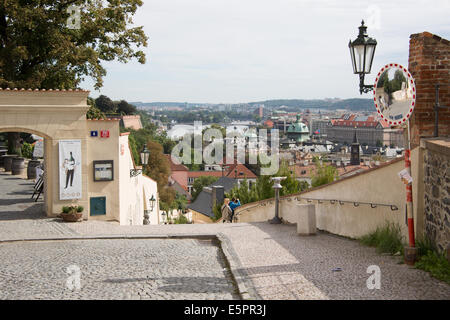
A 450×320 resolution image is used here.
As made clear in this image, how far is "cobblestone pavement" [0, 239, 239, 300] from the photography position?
7195 mm

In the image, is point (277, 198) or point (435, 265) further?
point (277, 198)

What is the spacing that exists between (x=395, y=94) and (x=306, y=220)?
4.62 meters

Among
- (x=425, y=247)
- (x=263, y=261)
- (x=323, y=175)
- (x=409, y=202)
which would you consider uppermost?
(x=409, y=202)

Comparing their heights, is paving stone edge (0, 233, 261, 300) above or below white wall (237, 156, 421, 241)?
below

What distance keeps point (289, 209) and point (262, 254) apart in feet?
19.5

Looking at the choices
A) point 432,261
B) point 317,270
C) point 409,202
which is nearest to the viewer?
point 432,261

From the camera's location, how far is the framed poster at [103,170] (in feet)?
Result: 51.9

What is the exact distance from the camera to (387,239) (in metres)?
9.47

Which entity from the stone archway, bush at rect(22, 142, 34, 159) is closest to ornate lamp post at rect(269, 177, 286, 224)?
the stone archway

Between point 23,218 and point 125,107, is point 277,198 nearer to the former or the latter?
point 23,218

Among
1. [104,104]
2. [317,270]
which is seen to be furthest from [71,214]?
[104,104]

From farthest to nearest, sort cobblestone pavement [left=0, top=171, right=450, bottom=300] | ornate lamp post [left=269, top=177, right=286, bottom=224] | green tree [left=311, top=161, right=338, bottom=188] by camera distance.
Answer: green tree [left=311, top=161, right=338, bottom=188] < ornate lamp post [left=269, top=177, right=286, bottom=224] < cobblestone pavement [left=0, top=171, right=450, bottom=300]

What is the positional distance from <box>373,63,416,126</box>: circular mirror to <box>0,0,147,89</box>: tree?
667 inches

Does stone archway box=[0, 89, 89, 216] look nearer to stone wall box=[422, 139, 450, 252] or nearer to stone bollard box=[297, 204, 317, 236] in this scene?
stone bollard box=[297, 204, 317, 236]
